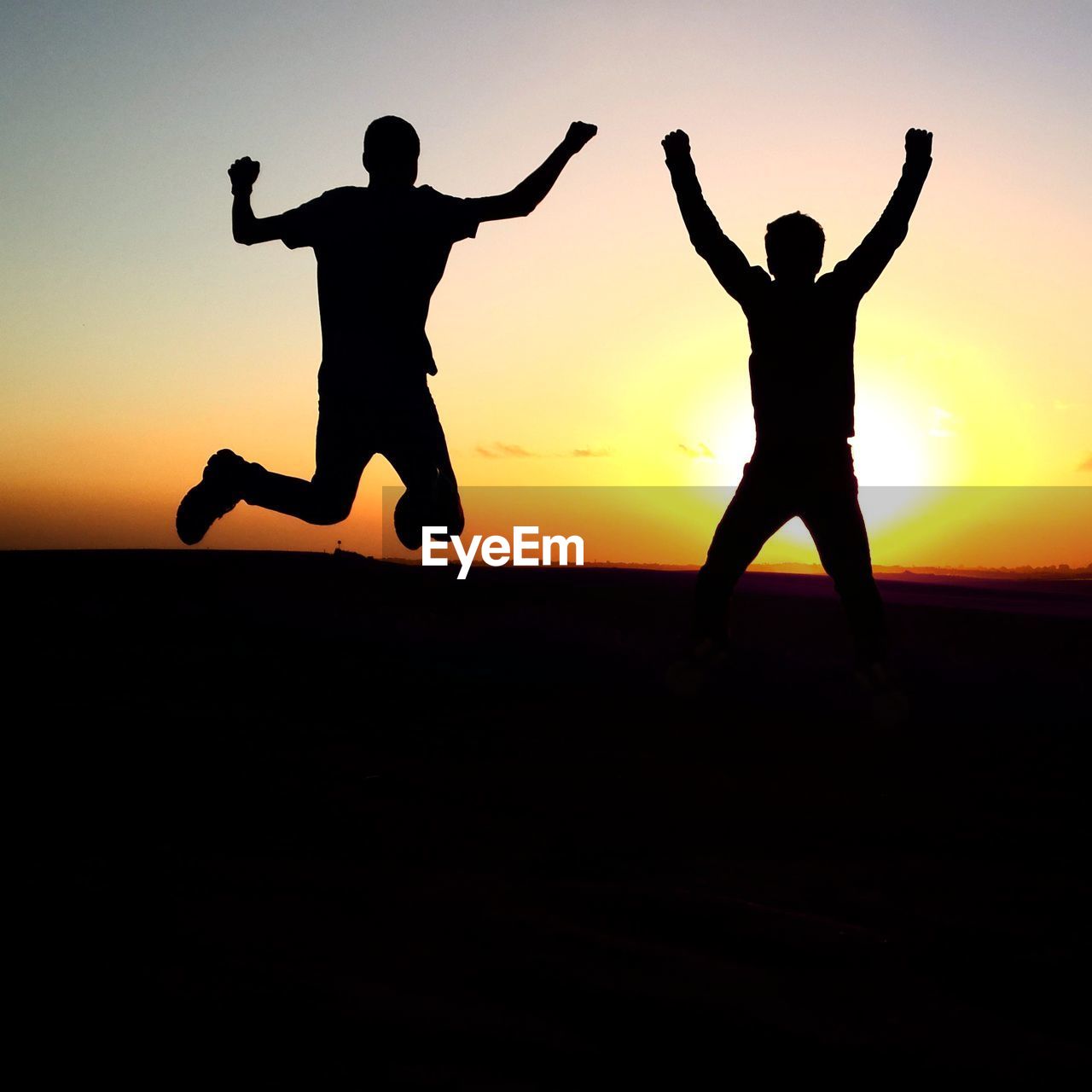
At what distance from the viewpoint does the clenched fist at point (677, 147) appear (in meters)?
6.08

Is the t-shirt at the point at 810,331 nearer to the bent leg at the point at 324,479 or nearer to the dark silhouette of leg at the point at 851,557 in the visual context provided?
the dark silhouette of leg at the point at 851,557

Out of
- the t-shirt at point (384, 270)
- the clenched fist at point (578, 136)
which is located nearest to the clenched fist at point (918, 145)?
the clenched fist at point (578, 136)

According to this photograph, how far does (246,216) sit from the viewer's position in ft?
19.4

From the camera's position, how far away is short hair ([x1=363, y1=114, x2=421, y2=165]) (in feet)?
18.1

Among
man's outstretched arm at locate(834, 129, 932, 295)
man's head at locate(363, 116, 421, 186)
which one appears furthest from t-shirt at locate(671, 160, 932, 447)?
man's head at locate(363, 116, 421, 186)

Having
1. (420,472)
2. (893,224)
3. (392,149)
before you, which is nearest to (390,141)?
(392,149)

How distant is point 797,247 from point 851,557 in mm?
1585

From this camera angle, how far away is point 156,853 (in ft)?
11.2

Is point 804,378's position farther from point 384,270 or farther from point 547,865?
point 547,865

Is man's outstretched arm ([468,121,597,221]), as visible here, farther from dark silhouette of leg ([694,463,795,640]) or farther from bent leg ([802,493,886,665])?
bent leg ([802,493,886,665])

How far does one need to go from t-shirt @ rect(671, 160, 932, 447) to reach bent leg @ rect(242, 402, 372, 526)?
6.62 ft

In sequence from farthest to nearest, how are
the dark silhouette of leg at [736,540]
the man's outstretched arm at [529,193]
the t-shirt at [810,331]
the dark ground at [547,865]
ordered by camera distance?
the dark silhouette of leg at [736,540]
the t-shirt at [810,331]
the man's outstretched arm at [529,193]
the dark ground at [547,865]

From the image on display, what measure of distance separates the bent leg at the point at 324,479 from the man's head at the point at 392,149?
1.11 m

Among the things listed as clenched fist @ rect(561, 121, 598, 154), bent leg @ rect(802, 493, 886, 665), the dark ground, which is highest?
clenched fist @ rect(561, 121, 598, 154)
